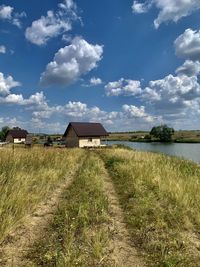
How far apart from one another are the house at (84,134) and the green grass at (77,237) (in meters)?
41.9

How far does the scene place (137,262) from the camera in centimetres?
424

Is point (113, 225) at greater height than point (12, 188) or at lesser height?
lesser

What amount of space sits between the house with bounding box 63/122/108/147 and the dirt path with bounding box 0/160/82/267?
41858 millimetres

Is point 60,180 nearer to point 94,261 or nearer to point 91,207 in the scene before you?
point 91,207

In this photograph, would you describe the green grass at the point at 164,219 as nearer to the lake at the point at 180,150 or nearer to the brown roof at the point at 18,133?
the lake at the point at 180,150

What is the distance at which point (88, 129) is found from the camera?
170ft

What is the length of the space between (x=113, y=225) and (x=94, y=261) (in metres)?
1.62

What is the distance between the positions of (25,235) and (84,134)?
4445 centimetres

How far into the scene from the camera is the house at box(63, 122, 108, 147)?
49.5m

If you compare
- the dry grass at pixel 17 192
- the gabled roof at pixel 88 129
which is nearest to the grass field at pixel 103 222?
the dry grass at pixel 17 192

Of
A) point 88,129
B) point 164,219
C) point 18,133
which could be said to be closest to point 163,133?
point 18,133

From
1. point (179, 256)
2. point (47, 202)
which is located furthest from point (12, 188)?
point (179, 256)

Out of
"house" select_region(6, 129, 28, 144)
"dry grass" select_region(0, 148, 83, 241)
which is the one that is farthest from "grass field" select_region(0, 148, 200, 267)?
"house" select_region(6, 129, 28, 144)

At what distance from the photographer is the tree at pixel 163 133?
102 meters
